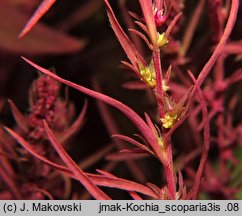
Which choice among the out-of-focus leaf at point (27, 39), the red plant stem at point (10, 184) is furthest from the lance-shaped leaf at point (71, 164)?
the out-of-focus leaf at point (27, 39)

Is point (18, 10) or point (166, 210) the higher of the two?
point (18, 10)

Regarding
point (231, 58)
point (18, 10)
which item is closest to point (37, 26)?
point (18, 10)

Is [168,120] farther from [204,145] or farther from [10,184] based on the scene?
[10,184]

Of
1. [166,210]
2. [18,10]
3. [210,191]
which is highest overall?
[18,10]

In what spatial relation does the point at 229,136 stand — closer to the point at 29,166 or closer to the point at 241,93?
the point at 241,93

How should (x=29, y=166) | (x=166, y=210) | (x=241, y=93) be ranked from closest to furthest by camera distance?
(x=166, y=210), (x=29, y=166), (x=241, y=93)

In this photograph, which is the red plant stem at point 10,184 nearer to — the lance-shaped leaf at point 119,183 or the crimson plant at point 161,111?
the crimson plant at point 161,111

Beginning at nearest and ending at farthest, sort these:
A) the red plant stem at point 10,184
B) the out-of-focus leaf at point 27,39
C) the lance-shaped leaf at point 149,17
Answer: the lance-shaped leaf at point 149,17 → the red plant stem at point 10,184 → the out-of-focus leaf at point 27,39

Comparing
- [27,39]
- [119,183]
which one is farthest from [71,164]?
[27,39]
